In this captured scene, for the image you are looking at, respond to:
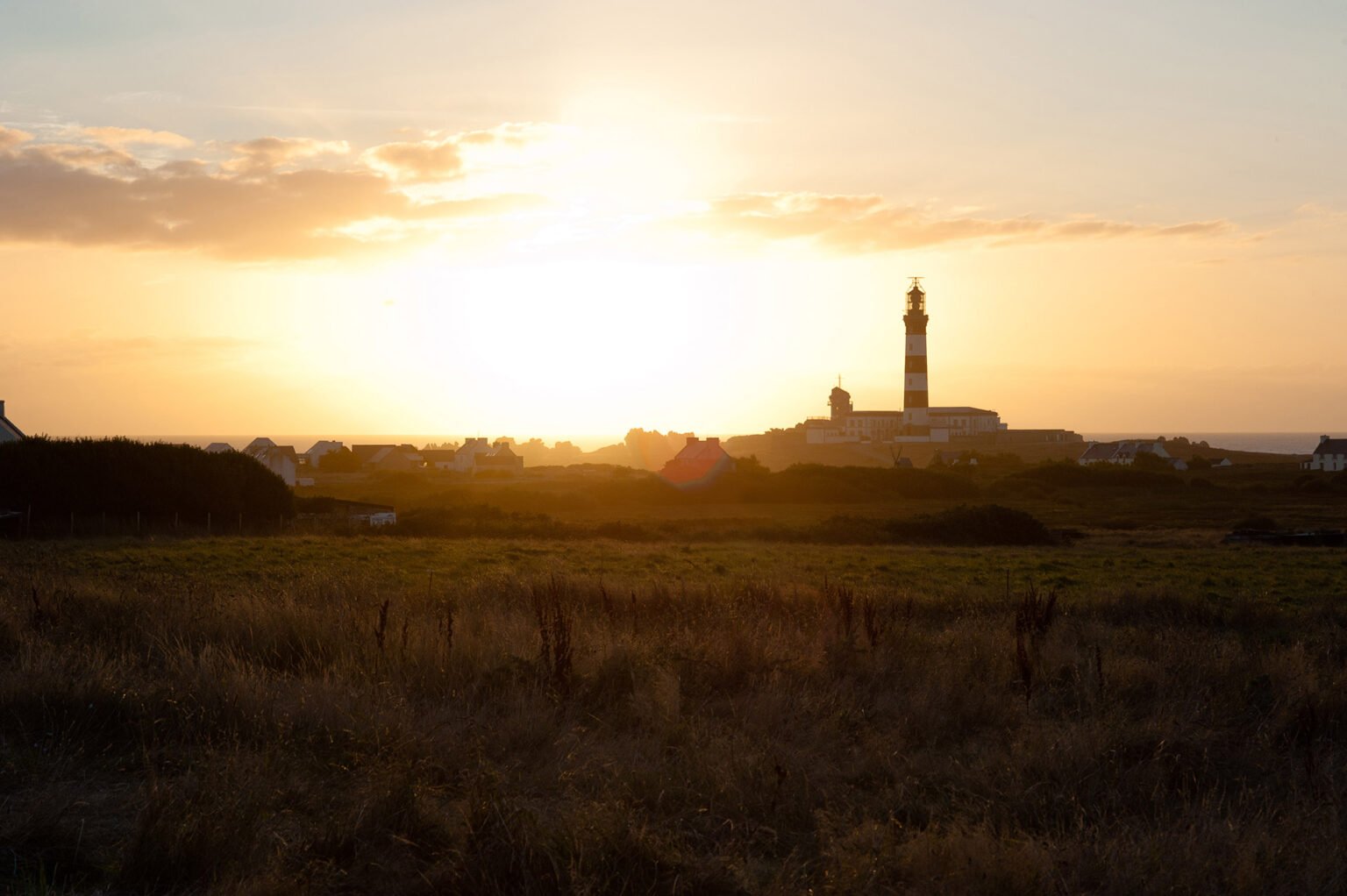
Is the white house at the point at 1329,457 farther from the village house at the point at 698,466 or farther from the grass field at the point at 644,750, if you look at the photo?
the grass field at the point at 644,750

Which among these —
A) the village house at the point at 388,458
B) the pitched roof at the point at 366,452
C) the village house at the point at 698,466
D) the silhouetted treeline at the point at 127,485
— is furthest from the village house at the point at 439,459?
the silhouetted treeline at the point at 127,485

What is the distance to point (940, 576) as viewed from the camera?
24.7m

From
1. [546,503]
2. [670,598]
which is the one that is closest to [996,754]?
[670,598]

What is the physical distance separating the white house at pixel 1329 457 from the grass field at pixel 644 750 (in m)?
107

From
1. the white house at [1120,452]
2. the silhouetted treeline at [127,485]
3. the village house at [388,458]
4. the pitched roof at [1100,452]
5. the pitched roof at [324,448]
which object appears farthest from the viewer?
the pitched roof at [324,448]

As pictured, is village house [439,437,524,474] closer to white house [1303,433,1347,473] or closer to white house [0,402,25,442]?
white house [0,402,25,442]

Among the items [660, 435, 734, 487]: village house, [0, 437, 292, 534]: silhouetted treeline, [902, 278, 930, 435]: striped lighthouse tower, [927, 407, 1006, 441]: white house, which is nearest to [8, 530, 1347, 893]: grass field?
[0, 437, 292, 534]: silhouetted treeline

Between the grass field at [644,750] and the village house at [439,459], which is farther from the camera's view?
the village house at [439,459]

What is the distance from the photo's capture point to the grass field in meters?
4.76

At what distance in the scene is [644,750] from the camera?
6.60 meters

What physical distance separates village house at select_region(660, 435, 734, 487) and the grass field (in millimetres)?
62887

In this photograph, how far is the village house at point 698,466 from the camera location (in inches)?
2965

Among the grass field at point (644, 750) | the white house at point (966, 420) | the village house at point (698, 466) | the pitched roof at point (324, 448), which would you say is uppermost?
the white house at point (966, 420)

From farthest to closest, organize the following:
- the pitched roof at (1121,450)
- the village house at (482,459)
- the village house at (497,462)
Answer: the village house at (482,459), the village house at (497,462), the pitched roof at (1121,450)
